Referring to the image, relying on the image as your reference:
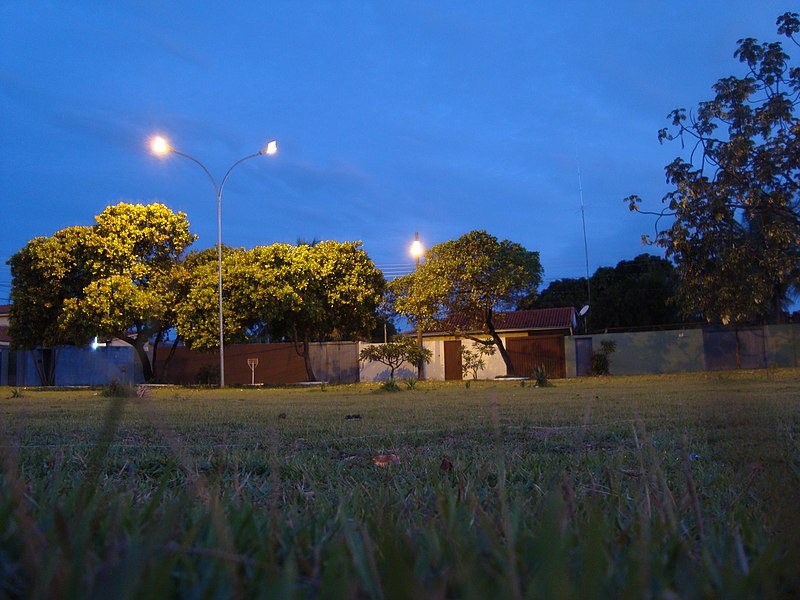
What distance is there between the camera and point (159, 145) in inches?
848

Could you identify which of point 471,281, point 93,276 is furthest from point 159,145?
point 471,281

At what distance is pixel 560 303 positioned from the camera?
1962 inches

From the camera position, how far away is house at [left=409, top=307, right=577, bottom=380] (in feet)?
98.1

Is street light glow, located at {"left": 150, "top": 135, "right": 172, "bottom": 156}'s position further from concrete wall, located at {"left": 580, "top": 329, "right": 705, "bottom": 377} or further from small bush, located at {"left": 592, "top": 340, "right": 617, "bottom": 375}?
concrete wall, located at {"left": 580, "top": 329, "right": 705, "bottom": 377}

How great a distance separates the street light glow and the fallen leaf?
20390mm

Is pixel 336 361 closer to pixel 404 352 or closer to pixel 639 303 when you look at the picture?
pixel 404 352

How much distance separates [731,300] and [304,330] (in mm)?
16129

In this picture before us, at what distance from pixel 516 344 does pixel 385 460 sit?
28.1 m

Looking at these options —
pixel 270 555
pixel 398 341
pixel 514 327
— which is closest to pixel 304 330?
pixel 398 341

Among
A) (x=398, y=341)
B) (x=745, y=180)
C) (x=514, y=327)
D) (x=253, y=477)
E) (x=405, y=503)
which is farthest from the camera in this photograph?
(x=514, y=327)

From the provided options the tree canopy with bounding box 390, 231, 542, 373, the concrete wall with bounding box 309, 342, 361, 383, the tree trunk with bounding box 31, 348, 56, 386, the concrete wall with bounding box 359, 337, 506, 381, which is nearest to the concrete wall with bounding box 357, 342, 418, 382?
the concrete wall with bounding box 359, 337, 506, 381

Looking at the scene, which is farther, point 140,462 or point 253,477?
point 140,462

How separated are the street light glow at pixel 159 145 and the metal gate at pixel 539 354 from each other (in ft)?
54.5

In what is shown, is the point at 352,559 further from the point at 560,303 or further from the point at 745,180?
the point at 560,303
